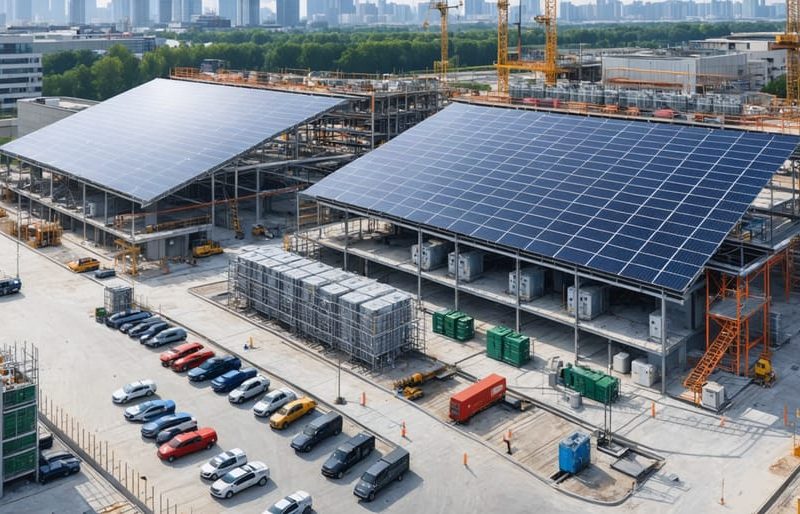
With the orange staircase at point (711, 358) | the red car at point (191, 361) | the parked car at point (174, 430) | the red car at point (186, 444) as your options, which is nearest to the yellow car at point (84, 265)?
the red car at point (191, 361)

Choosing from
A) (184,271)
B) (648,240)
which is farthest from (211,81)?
(648,240)

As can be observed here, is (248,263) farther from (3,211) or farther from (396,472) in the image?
(3,211)

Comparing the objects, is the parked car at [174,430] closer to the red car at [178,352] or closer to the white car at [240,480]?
the white car at [240,480]

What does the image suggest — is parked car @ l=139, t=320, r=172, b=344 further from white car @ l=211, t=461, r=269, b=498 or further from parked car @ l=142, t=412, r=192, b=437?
white car @ l=211, t=461, r=269, b=498

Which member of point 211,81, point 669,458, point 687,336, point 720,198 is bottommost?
point 669,458

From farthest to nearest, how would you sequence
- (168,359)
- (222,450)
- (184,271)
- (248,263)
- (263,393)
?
1. (184,271)
2. (248,263)
3. (168,359)
4. (263,393)
5. (222,450)

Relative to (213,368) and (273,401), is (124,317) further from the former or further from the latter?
(273,401)
